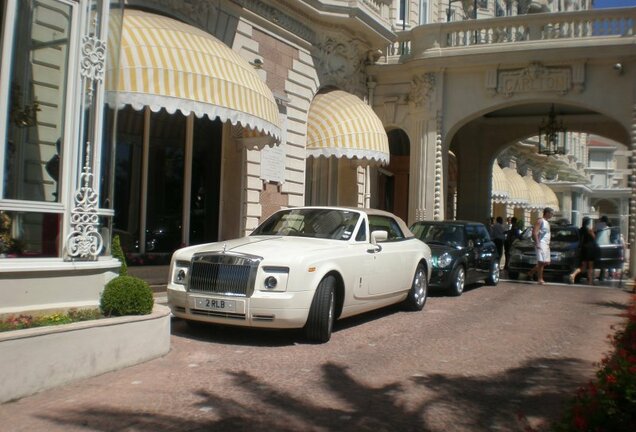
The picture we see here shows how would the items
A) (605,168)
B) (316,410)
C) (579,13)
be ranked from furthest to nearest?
(605,168) < (579,13) < (316,410)

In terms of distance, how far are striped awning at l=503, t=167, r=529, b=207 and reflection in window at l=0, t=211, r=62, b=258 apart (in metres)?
24.9

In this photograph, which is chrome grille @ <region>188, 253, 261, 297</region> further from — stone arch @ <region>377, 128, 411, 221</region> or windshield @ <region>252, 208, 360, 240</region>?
stone arch @ <region>377, 128, 411, 221</region>

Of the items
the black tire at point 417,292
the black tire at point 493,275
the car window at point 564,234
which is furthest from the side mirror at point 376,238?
the car window at point 564,234

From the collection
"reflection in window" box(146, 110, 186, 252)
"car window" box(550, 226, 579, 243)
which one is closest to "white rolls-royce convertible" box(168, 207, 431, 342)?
"reflection in window" box(146, 110, 186, 252)

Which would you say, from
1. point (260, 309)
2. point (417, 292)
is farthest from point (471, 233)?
point (260, 309)

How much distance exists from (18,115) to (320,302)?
3.88 meters

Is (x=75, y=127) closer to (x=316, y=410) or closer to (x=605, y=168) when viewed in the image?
(x=316, y=410)

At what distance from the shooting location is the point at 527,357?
24.2ft

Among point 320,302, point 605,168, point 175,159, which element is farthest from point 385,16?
point 605,168

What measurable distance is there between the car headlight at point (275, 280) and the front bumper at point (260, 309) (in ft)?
0.19

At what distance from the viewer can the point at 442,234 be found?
13.9 m

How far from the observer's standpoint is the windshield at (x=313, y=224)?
8.85m

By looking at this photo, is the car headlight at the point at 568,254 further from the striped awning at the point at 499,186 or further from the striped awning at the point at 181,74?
the striped awning at the point at 181,74

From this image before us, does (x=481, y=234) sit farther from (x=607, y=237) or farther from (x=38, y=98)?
(x=38, y=98)
